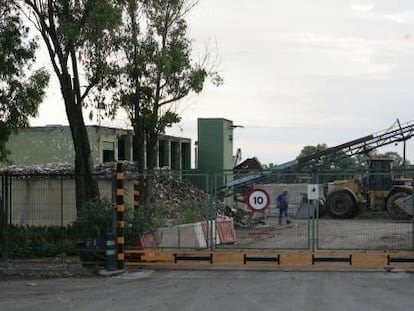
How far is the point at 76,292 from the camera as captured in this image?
1284 cm

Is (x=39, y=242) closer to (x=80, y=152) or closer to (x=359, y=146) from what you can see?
(x=80, y=152)

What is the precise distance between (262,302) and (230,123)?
3492cm

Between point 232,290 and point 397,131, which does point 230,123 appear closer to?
point 397,131

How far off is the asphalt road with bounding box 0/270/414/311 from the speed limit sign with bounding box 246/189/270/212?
1.64 m

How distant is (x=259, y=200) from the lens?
52.6 feet

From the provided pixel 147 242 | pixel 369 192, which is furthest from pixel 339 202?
pixel 147 242

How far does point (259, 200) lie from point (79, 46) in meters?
6.80

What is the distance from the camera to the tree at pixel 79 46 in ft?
57.8

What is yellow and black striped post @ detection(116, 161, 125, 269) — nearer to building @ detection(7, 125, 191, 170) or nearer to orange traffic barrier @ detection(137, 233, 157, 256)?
orange traffic barrier @ detection(137, 233, 157, 256)

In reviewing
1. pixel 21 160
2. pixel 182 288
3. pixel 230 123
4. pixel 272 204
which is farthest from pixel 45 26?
pixel 230 123

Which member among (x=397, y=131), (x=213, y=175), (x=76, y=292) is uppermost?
(x=397, y=131)

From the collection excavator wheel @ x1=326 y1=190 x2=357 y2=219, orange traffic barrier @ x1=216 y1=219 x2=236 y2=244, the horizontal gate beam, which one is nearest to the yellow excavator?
excavator wheel @ x1=326 y1=190 x2=357 y2=219

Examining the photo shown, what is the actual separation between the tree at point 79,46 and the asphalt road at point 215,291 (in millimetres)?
→ 4115

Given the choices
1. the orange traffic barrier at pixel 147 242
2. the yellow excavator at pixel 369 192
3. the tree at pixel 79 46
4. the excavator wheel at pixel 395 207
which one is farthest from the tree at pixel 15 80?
the yellow excavator at pixel 369 192
